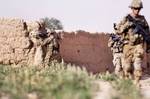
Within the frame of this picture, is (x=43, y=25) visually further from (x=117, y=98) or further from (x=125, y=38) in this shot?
(x=117, y=98)

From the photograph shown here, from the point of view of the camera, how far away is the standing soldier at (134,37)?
444 inches

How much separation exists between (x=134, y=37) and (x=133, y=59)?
451 mm

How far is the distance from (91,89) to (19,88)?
33.1 inches

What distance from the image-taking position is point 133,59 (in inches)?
451

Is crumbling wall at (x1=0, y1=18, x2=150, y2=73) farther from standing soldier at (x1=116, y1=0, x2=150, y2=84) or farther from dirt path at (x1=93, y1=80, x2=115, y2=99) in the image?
dirt path at (x1=93, y1=80, x2=115, y2=99)

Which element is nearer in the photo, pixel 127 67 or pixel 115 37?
pixel 127 67

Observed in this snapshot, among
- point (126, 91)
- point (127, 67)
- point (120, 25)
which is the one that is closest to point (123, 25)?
point (120, 25)

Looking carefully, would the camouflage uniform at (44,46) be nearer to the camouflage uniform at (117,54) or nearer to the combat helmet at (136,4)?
the camouflage uniform at (117,54)

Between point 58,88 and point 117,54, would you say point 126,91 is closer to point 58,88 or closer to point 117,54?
point 58,88

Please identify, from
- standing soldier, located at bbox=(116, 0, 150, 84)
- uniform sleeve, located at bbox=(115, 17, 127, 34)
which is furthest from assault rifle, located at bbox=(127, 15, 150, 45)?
uniform sleeve, located at bbox=(115, 17, 127, 34)

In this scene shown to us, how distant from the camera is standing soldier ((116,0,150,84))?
1127cm

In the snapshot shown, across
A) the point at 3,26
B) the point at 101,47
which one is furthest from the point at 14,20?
the point at 101,47

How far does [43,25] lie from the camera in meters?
13.7

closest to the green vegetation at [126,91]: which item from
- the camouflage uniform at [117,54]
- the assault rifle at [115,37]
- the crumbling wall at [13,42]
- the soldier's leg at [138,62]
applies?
the soldier's leg at [138,62]
